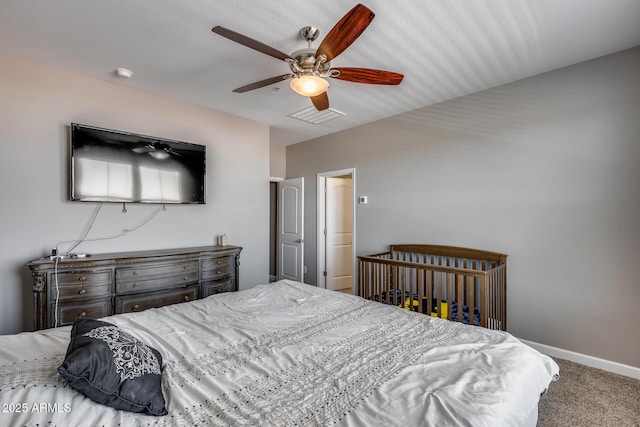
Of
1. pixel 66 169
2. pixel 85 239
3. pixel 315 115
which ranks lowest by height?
pixel 85 239

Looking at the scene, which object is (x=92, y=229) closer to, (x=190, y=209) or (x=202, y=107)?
(x=190, y=209)

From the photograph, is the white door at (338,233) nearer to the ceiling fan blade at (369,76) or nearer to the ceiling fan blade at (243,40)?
the ceiling fan blade at (369,76)

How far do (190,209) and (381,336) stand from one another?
2.98 metres

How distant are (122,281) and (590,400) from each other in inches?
154

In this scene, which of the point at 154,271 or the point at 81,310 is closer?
the point at 81,310

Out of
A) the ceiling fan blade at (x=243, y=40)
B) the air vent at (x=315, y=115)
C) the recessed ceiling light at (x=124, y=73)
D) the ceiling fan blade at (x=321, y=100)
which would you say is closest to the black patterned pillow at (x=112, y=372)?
the ceiling fan blade at (x=243, y=40)

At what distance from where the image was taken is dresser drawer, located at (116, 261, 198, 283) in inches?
111

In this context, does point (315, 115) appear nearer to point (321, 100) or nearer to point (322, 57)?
point (321, 100)

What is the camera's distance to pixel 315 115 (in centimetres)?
414

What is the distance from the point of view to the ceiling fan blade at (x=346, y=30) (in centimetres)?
159

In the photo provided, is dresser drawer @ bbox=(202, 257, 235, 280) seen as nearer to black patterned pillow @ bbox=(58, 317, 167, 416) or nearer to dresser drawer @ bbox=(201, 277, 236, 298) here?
dresser drawer @ bbox=(201, 277, 236, 298)

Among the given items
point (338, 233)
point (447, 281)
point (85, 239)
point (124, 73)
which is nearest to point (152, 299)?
point (85, 239)

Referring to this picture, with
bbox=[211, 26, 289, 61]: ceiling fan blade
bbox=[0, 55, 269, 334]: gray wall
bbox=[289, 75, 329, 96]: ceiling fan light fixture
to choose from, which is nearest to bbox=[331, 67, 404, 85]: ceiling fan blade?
bbox=[289, 75, 329, 96]: ceiling fan light fixture

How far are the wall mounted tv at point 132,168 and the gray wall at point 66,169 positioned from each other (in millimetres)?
146
